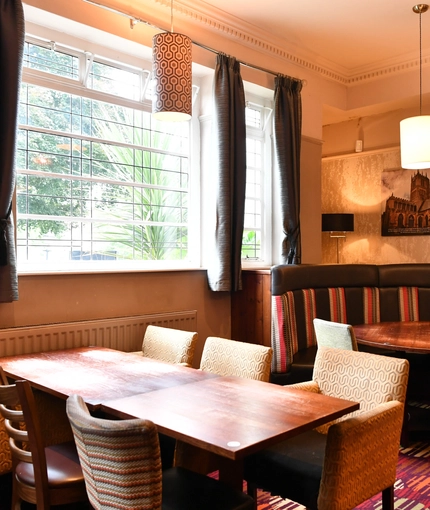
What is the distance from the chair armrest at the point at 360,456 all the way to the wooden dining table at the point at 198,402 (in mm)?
110

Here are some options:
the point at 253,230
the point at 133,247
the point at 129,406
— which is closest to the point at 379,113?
the point at 253,230

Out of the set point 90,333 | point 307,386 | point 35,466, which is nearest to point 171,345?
point 90,333

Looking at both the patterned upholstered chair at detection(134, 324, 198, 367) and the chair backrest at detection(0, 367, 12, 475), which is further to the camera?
the patterned upholstered chair at detection(134, 324, 198, 367)

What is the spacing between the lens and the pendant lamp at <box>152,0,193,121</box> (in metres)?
2.86

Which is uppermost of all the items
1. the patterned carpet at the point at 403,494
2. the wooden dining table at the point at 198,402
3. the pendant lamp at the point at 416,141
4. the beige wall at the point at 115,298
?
the pendant lamp at the point at 416,141

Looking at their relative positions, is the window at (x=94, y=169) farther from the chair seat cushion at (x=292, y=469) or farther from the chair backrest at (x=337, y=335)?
the chair seat cushion at (x=292, y=469)

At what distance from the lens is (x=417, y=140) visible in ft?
12.8

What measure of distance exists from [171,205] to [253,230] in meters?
0.98

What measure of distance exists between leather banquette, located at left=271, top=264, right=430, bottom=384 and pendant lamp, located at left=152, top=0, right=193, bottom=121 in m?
1.69

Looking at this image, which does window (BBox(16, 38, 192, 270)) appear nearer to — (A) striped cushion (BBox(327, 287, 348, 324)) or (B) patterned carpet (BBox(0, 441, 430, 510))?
(A) striped cushion (BBox(327, 287, 348, 324))

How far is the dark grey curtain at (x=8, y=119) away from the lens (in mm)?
3029

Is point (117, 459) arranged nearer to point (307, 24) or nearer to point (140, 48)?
point (140, 48)

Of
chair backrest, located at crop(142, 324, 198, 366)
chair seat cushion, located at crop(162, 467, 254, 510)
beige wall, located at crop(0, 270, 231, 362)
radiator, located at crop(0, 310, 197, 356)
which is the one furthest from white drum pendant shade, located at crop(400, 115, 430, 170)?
chair seat cushion, located at crop(162, 467, 254, 510)

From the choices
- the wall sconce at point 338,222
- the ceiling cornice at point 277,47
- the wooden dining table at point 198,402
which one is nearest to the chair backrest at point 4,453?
Result: the wooden dining table at point 198,402
